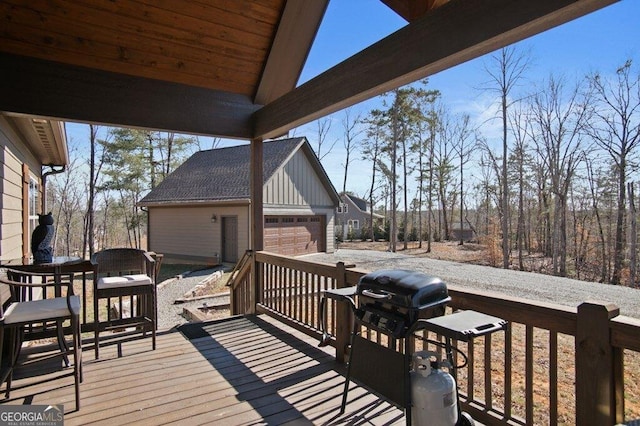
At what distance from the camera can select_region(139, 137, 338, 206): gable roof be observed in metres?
14.2

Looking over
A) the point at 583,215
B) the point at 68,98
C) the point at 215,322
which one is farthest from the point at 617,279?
the point at 68,98

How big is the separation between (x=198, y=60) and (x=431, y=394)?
350cm

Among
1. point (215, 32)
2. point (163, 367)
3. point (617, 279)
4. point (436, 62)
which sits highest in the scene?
point (215, 32)

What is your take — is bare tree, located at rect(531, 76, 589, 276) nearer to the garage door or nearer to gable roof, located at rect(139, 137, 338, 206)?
gable roof, located at rect(139, 137, 338, 206)

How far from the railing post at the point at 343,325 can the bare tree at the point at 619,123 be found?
14598mm

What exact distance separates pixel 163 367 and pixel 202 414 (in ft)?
3.08

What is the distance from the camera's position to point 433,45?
7.12ft

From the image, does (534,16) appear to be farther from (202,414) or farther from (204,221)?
(204,221)

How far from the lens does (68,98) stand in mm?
3258

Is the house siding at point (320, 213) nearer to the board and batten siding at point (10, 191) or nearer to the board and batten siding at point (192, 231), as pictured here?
the board and batten siding at point (192, 231)

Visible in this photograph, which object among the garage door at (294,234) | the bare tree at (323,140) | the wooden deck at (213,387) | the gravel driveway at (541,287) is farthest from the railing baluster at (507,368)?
the bare tree at (323,140)

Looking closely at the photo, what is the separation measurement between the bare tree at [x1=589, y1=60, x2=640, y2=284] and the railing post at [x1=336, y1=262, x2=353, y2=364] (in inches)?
575

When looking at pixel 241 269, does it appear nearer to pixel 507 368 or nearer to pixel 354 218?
pixel 507 368

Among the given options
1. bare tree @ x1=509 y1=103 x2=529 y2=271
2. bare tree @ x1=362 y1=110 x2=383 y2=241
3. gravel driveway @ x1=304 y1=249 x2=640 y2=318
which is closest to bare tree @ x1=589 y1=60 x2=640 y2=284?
bare tree @ x1=509 y1=103 x2=529 y2=271
